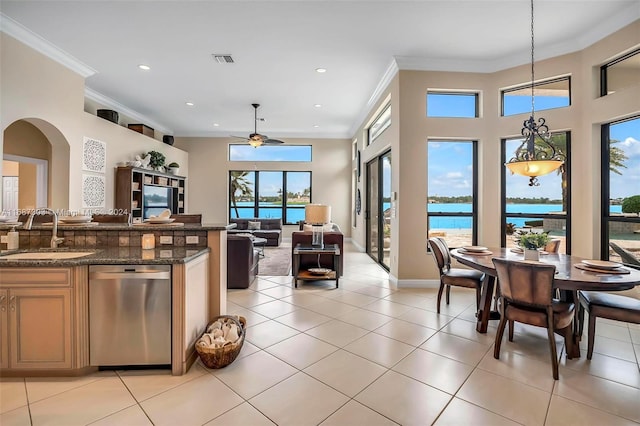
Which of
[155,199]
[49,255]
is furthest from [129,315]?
[155,199]

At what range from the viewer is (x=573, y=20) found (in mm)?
3525

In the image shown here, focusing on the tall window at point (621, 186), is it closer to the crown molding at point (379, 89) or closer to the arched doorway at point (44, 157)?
the crown molding at point (379, 89)

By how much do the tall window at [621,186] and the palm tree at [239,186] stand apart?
831 centimetres

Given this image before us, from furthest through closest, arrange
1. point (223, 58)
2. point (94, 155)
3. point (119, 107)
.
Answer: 1. point (119, 107)
2. point (94, 155)
3. point (223, 58)

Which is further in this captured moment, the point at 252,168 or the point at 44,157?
the point at 252,168

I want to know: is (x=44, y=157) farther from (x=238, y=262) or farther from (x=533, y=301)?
(x=533, y=301)

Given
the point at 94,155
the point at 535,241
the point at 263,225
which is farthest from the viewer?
the point at 263,225

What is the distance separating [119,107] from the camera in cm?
669

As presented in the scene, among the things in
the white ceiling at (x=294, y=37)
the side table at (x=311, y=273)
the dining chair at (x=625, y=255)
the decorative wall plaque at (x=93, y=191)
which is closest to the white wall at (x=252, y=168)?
the white ceiling at (x=294, y=37)

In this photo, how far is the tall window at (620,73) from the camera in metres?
3.42

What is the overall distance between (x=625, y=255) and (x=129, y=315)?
5.31m

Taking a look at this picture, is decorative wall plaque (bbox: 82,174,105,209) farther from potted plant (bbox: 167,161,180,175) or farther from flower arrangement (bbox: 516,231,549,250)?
flower arrangement (bbox: 516,231,549,250)

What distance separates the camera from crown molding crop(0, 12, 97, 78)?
3.60 m

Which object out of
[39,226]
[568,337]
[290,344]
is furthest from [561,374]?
[39,226]
